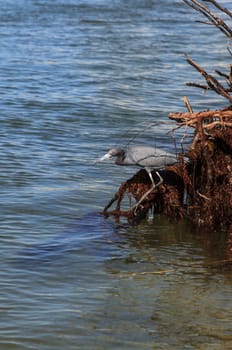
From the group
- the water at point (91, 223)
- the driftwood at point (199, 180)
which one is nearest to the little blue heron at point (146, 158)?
the driftwood at point (199, 180)

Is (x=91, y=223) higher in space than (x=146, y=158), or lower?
lower

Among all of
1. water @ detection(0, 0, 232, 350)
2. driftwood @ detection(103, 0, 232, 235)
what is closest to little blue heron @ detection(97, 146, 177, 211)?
driftwood @ detection(103, 0, 232, 235)

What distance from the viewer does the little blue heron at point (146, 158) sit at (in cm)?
766

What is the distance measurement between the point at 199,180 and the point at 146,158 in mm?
503

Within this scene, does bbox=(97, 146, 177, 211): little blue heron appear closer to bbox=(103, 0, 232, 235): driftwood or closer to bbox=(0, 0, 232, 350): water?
bbox=(103, 0, 232, 235): driftwood

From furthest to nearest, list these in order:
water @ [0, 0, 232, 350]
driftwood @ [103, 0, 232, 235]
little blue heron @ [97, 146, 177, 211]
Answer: little blue heron @ [97, 146, 177, 211] → driftwood @ [103, 0, 232, 235] → water @ [0, 0, 232, 350]

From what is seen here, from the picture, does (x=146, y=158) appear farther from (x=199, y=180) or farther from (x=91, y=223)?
(x=91, y=223)

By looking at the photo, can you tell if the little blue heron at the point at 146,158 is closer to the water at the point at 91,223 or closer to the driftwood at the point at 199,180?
the driftwood at the point at 199,180

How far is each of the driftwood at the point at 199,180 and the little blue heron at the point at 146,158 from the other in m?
0.11

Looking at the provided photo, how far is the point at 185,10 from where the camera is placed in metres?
24.8

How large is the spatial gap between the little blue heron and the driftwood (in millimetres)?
114

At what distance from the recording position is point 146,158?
7656 mm

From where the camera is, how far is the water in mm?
5883

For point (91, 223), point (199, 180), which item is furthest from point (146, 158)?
point (91, 223)
